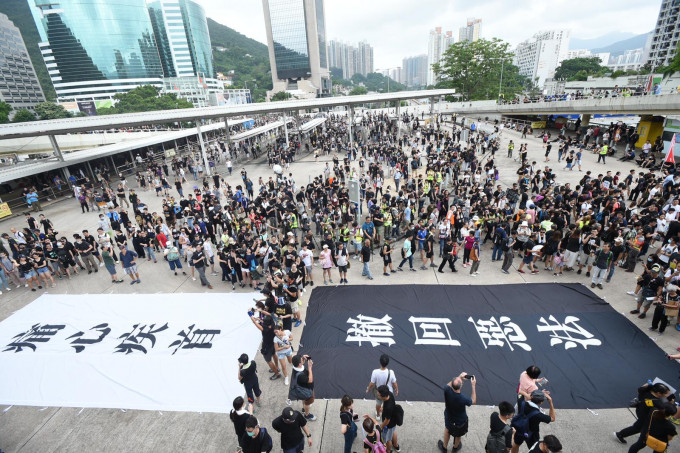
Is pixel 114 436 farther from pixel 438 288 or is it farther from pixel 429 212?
pixel 429 212

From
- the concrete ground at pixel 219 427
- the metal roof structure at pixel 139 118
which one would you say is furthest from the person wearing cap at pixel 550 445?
the metal roof structure at pixel 139 118

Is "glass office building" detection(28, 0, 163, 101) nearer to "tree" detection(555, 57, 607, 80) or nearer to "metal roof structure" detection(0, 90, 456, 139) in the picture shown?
"metal roof structure" detection(0, 90, 456, 139)

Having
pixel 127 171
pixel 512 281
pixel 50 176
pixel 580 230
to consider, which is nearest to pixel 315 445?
pixel 512 281

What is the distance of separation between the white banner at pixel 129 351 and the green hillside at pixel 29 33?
491 ft

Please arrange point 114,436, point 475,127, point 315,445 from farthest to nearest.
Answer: point 475,127
point 114,436
point 315,445

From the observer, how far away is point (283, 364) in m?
6.38

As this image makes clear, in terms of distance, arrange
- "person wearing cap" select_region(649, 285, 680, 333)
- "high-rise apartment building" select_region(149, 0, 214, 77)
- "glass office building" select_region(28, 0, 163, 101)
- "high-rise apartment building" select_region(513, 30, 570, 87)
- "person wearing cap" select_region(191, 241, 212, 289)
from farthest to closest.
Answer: "high-rise apartment building" select_region(513, 30, 570, 87)
"high-rise apartment building" select_region(149, 0, 214, 77)
"glass office building" select_region(28, 0, 163, 101)
"person wearing cap" select_region(191, 241, 212, 289)
"person wearing cap" select_region(649, 285, 680, 333)

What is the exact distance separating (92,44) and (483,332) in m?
146

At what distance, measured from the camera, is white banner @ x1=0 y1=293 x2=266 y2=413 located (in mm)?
6340

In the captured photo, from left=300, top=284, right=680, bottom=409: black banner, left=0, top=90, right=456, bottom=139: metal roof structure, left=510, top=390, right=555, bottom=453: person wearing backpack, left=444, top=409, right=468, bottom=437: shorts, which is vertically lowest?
left=300, top=284, right=680, bottom=409: black banner

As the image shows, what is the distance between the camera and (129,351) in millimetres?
7480

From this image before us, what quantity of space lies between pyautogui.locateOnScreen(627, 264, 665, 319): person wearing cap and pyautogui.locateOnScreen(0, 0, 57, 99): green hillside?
526 feet

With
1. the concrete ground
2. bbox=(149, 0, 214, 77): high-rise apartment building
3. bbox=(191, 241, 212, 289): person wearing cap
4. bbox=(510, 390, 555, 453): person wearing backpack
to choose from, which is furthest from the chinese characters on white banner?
bbox=(149, 0, 214, 77): high-rise apartment building

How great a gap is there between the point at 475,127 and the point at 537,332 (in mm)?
28317
